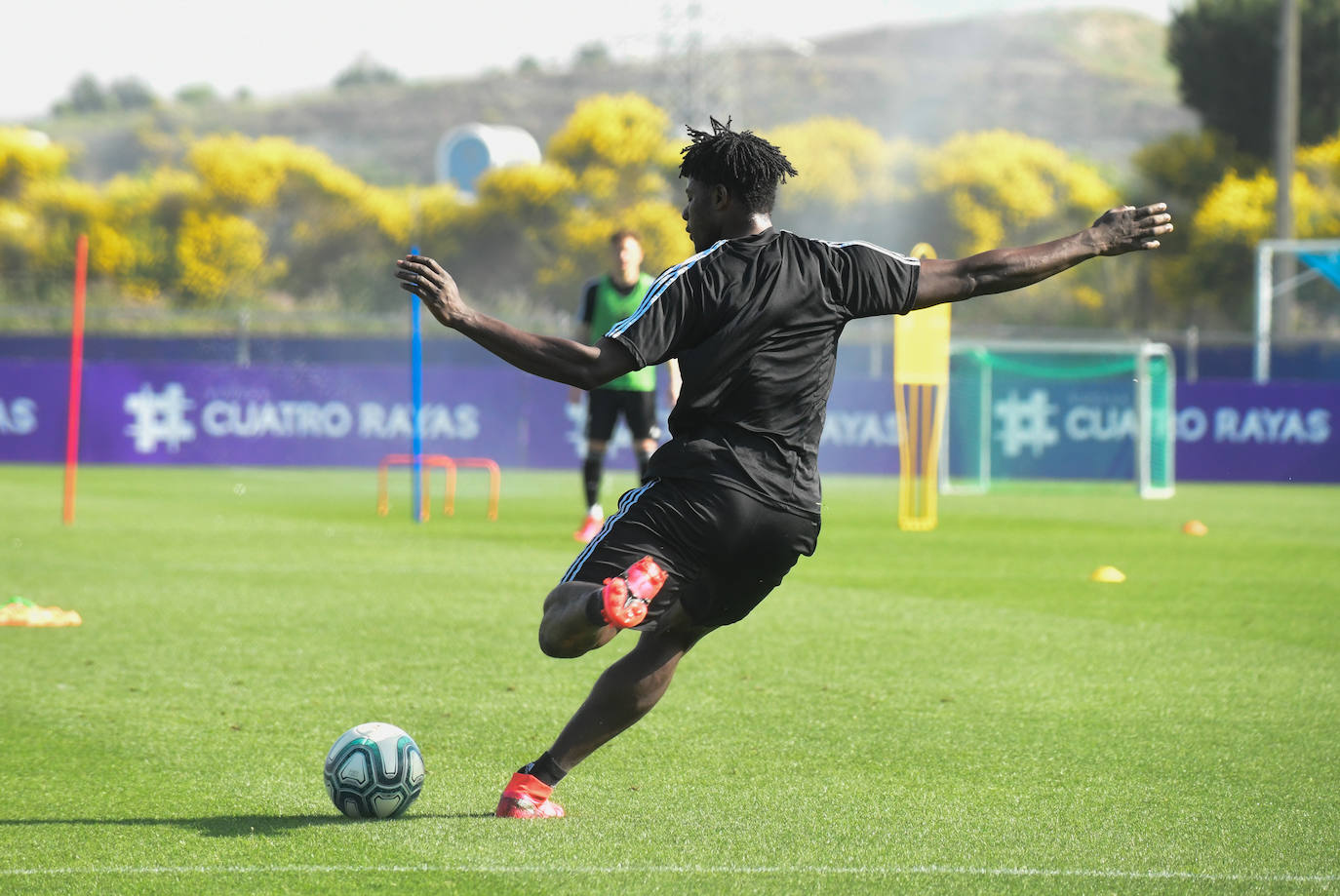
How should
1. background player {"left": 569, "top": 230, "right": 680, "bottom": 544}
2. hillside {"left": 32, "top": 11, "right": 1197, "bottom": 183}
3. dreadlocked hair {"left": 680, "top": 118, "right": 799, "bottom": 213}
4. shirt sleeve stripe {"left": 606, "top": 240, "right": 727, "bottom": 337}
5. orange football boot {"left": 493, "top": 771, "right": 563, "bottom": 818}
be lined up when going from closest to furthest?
shirt sleeve stripe {"left": 606, "top": 240, "right": 727, "bottom": 337}
dreadlocked hair {"left": 680, "top": 118, "right": 799, "bottom": 213}
orange football boot {"left": 493, "top": 771, "right": 563, "bottom": 818}
background player {"left": 569, "top": 230, "right": 680, "bottom": 544}
hillside {"left": 32, "top": 11, "right": 1197, "bottom": 183}

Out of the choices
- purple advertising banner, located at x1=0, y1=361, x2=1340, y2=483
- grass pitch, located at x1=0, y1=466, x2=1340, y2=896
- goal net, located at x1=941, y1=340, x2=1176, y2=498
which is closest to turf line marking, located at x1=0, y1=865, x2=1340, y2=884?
grass pitch, located at x1=0, y1=466, x2=1340, y2=896

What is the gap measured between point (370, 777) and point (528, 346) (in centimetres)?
144

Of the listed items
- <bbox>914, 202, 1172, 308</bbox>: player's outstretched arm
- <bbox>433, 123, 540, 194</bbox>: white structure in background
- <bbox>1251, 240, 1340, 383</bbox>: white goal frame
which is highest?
<bbox>433, 123, 540, 194</bbox>: white structure in background

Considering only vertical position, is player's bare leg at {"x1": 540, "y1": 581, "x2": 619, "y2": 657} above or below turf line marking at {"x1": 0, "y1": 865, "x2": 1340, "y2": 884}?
above

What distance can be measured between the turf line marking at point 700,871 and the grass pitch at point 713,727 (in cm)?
1

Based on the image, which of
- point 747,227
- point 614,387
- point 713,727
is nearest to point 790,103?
point 614,387

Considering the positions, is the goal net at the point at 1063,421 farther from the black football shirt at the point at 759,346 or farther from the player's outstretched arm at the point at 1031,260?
the black football shirt at the point at 759,346

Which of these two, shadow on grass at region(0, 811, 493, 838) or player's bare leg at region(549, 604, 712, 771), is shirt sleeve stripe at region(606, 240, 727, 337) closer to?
player's bare leg at region(549, 604, 712, 771)

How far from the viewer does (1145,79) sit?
153750 mm

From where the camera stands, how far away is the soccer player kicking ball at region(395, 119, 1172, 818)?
14.0 feet

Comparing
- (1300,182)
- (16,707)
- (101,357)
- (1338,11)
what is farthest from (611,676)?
(1338,11)

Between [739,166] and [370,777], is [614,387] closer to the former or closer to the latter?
Result: [370,777]

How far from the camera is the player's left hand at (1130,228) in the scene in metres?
4.81

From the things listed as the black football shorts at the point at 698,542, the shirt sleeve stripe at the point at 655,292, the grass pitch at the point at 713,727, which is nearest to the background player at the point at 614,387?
the grass pitch at the point at 713,727
